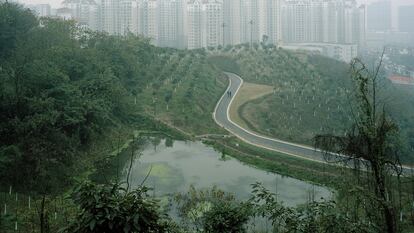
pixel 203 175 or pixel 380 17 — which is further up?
pixel 380 17

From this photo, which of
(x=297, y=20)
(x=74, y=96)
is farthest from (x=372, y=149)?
(x=297, y=20)

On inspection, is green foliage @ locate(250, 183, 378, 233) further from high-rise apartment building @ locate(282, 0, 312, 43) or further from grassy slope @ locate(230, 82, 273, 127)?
high-rise apartment building @ locate(282, 0, 312, 43)

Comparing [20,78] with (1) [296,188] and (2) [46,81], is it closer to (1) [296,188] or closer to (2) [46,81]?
(2) [46,81]

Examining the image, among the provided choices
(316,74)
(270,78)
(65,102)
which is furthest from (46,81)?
(316,74)

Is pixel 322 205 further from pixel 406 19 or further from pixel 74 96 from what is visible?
pixel 406 19

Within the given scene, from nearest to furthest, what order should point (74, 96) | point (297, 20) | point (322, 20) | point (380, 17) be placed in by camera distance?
1. point (74, 96)
2. point (322, 20)
3. point (297, 20)
4. point (380, 17)

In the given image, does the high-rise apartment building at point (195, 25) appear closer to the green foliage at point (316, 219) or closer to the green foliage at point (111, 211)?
the green foliage at point (316, 219)
